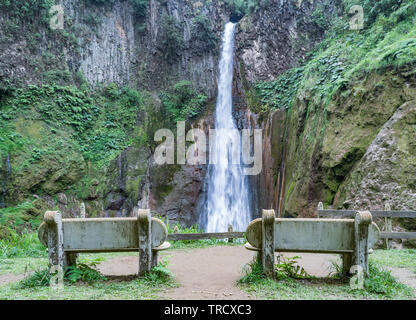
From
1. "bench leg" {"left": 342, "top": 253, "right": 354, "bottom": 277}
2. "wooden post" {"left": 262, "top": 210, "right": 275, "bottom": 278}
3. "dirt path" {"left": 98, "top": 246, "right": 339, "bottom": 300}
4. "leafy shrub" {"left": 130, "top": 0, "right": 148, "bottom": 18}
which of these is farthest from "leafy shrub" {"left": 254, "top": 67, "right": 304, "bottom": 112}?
"wooden post" {"left": 262, "top": 210, "right": 275, "bottom": 278}

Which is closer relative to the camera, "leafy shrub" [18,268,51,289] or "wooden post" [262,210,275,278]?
"leafy shrub" [18,268,51,289]

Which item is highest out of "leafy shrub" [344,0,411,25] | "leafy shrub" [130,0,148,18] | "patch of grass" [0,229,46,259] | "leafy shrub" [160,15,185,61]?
"leafy shrub" [130,0,148,18]

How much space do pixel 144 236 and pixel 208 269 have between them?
73.9 inches

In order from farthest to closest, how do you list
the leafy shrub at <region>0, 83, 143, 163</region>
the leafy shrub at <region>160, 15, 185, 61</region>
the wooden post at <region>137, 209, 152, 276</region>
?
the leafy shrub at <region>160, 15, 185, 61</region>, the leafy shrub at <region>0, 83, 143, 163</region>, the wooden post at <region>137, 209, 152, 276</region>

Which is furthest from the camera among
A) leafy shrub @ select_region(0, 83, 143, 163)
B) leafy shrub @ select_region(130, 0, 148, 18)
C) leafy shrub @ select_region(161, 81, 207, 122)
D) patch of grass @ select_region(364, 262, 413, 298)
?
leafy shrub @ select_region(130, 0, 148, 18)

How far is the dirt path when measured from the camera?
11.6 ft

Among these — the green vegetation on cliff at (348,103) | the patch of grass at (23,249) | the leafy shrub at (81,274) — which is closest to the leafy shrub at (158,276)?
the leafy shrub at (81,274)

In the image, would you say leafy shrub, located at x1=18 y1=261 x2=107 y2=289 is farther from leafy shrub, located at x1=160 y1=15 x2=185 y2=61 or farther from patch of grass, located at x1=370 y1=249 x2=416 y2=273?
leafy shrub, located at x1=160 y1=15 x2=185 y2=61

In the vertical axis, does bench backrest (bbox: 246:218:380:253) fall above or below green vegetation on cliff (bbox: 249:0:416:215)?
below

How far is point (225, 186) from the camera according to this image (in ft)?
49.1

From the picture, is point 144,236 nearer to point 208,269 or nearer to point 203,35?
point 208,269

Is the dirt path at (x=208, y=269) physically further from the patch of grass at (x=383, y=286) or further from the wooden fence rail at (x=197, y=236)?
→ the patch of grass at (x=383, y=286)

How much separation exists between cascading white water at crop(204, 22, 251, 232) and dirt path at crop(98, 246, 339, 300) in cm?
635

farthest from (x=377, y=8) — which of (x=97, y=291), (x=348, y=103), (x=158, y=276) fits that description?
(x=97, y=291)
